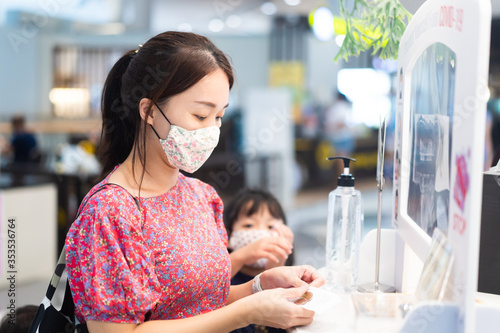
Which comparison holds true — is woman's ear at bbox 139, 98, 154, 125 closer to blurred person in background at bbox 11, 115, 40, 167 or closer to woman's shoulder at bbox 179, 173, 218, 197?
woman's shoulder at bbox 179, 173, 218, 197

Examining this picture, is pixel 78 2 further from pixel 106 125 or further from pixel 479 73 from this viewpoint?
pixel 479 73

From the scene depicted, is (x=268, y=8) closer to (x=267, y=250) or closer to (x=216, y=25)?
(x=216, y=25)

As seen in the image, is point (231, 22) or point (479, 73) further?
point (231, 22)

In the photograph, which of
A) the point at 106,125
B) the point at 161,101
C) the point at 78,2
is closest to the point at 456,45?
the point at 161,101

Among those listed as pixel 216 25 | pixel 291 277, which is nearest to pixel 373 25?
pixel 291 277

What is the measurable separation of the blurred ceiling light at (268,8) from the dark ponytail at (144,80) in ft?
29.7

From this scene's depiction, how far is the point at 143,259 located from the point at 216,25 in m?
11.4

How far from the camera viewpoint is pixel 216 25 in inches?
476

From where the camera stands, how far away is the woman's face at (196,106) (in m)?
1.32

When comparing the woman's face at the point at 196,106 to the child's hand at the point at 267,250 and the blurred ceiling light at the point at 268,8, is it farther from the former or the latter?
the blurred ceiling light at the point at 268,8

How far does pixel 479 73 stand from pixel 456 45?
0.51 ft

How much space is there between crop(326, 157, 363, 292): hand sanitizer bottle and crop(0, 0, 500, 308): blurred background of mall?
3.91m

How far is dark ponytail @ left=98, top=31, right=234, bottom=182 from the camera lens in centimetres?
131

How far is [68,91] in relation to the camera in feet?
42.5
